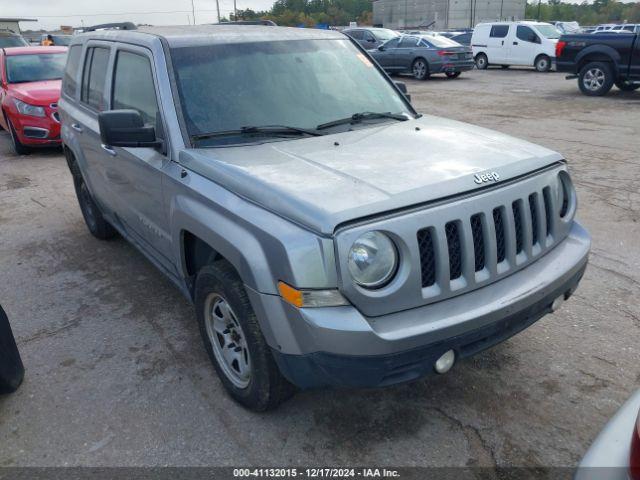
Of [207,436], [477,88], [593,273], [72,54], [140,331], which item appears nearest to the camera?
[207,436]

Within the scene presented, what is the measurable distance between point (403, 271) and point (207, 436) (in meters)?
1.36

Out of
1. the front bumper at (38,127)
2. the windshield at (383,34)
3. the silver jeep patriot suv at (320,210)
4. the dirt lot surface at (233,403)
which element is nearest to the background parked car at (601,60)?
the dirt lot surface at (233,403)

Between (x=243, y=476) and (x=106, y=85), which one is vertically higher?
(x=106, y=85)

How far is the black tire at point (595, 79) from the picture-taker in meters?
13.8

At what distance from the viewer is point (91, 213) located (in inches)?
218

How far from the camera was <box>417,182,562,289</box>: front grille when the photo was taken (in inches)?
95.7

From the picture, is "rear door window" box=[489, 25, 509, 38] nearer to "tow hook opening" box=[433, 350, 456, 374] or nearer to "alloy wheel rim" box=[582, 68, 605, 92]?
"alloy wheel rim" box=[582, 68, 605, 92]

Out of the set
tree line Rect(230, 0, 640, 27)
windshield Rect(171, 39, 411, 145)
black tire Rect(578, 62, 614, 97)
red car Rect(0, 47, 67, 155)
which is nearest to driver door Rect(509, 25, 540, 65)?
black tire Rect(578, 62, 614, 97)

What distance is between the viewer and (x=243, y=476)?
261 centimetres

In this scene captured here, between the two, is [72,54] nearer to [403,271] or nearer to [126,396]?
[126,396]

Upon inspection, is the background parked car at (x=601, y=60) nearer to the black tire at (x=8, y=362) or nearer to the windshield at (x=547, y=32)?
the windshield at (x=547, y=32)

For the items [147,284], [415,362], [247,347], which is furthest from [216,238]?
[147,284]

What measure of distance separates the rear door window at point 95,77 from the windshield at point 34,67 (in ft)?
20.7

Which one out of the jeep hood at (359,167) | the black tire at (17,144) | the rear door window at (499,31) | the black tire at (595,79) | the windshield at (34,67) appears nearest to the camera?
the jeep hood at (359,167)
